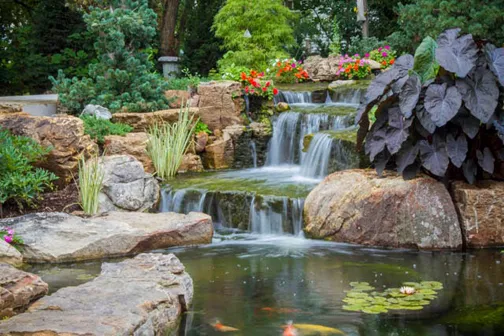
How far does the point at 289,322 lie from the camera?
201 inches

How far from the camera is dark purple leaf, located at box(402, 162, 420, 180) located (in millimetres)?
7668

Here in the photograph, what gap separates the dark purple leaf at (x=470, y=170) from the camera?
7613 millimetres

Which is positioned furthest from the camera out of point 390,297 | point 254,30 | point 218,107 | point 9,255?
point 254,30

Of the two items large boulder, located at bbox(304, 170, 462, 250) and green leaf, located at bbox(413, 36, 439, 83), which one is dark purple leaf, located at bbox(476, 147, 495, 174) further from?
green leaf, located at bbox(413, 36, 439, 83)

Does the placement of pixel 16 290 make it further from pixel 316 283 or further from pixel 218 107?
pixel 218 107

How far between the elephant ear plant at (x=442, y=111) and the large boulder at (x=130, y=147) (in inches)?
146

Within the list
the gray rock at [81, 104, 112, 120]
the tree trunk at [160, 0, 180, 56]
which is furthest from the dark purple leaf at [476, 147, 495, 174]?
the tree trunk at [160, 0, 180, 56]

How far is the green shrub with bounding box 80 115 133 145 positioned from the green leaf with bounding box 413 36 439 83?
15.5ft

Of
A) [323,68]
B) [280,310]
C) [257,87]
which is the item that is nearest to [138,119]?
[257,87]

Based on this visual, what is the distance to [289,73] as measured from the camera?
15.0 metres

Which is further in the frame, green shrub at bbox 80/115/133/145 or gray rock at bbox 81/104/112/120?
gray rock at bbox 81/104/112/120

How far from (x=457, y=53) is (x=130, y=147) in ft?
16.3

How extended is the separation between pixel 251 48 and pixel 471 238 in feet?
32.9

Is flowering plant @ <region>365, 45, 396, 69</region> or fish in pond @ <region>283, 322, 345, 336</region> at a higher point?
flowering plant @ <region>365, 45, 396, 69</region>
